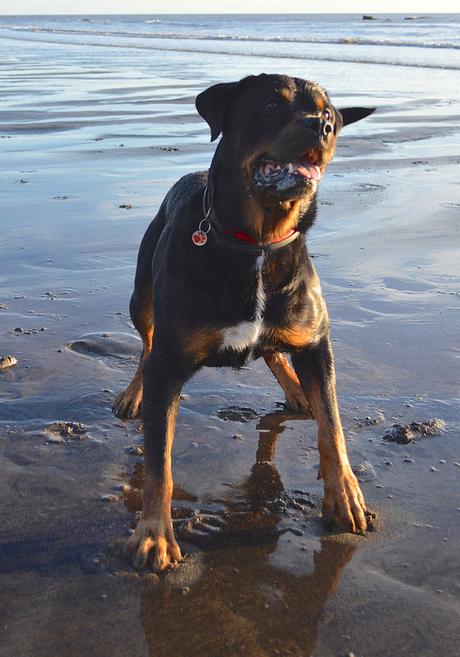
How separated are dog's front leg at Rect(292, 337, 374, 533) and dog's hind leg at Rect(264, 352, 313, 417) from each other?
27.1 inches

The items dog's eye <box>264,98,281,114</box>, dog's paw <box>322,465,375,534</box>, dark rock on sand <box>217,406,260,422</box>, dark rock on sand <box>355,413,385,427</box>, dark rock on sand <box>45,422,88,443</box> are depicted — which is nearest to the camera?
dog's paw <box>322,465,375,534</box>

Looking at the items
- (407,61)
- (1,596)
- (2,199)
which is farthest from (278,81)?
(407,61)

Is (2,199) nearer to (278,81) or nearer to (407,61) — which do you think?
(278,81)

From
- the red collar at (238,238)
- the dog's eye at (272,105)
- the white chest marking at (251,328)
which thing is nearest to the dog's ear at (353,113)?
the dog's eye at (272,105)

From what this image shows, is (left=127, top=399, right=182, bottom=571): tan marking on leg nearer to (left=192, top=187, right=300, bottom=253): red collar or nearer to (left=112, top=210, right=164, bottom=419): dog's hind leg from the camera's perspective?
(left=192, top=187, right=300, bottom=253): red collar

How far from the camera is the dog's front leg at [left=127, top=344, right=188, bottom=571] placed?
3340 millimetres

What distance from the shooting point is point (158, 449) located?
3514mm

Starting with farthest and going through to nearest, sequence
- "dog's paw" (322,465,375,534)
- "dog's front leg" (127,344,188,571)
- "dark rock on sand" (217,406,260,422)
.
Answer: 1. "dark rock on sand" (217,406,260,422)
2. "dog's paw" (322,465,375,534)
3. "dog's front leg" (127,344,188,571)

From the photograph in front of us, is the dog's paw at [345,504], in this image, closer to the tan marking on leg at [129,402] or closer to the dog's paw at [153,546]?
the dog's paw at [153,546]

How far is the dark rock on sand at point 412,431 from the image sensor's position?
4.16 meters

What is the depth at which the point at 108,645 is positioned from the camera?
2.77 metres

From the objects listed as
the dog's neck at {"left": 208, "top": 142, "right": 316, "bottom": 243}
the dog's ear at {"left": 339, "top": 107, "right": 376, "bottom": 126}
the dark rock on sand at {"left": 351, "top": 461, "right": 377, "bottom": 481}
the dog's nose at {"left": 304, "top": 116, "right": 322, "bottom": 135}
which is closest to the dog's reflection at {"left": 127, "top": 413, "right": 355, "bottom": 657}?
the dark rock on sand at {"left": 351, "top": 461, "right": 377, "bottom": 481}

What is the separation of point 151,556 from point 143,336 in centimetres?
185

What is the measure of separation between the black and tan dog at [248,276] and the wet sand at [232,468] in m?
0.25
